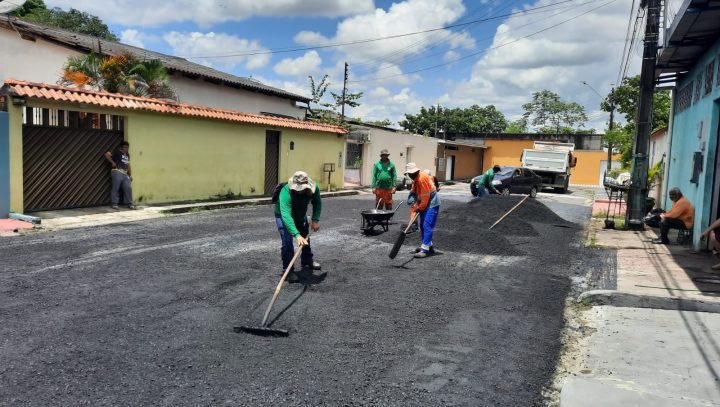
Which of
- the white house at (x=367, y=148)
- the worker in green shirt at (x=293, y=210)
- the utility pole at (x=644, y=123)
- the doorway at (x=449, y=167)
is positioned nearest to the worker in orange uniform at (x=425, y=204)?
the worker in green shirt at (x=293, y=210)

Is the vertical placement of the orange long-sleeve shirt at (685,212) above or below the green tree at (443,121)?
below

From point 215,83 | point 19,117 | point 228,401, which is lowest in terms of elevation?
point 228,401

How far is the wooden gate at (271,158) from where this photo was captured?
18.3m

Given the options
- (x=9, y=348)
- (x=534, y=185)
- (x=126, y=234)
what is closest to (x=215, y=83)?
(x=126, y=234)

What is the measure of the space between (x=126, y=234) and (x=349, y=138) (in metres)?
16.0

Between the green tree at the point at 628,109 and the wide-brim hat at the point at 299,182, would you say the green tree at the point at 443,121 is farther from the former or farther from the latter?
the wide-brim hat at the point at 299,182

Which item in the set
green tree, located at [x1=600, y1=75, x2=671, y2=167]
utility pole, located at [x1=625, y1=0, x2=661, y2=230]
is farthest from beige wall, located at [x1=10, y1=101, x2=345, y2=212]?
green tree, located at [x1=600, y1=75, x2=671, y2=167]

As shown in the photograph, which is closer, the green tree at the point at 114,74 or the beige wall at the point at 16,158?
the beige wall at the point at 16,158

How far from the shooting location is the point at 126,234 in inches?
374

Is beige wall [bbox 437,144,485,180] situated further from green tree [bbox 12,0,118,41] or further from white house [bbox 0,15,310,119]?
green tree [bbox 12,0,118,41]

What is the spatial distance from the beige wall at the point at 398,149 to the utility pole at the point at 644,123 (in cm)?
1447

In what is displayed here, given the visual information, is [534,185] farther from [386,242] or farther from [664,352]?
[664,352]

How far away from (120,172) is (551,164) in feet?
73.9

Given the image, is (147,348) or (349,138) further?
(349,138)
